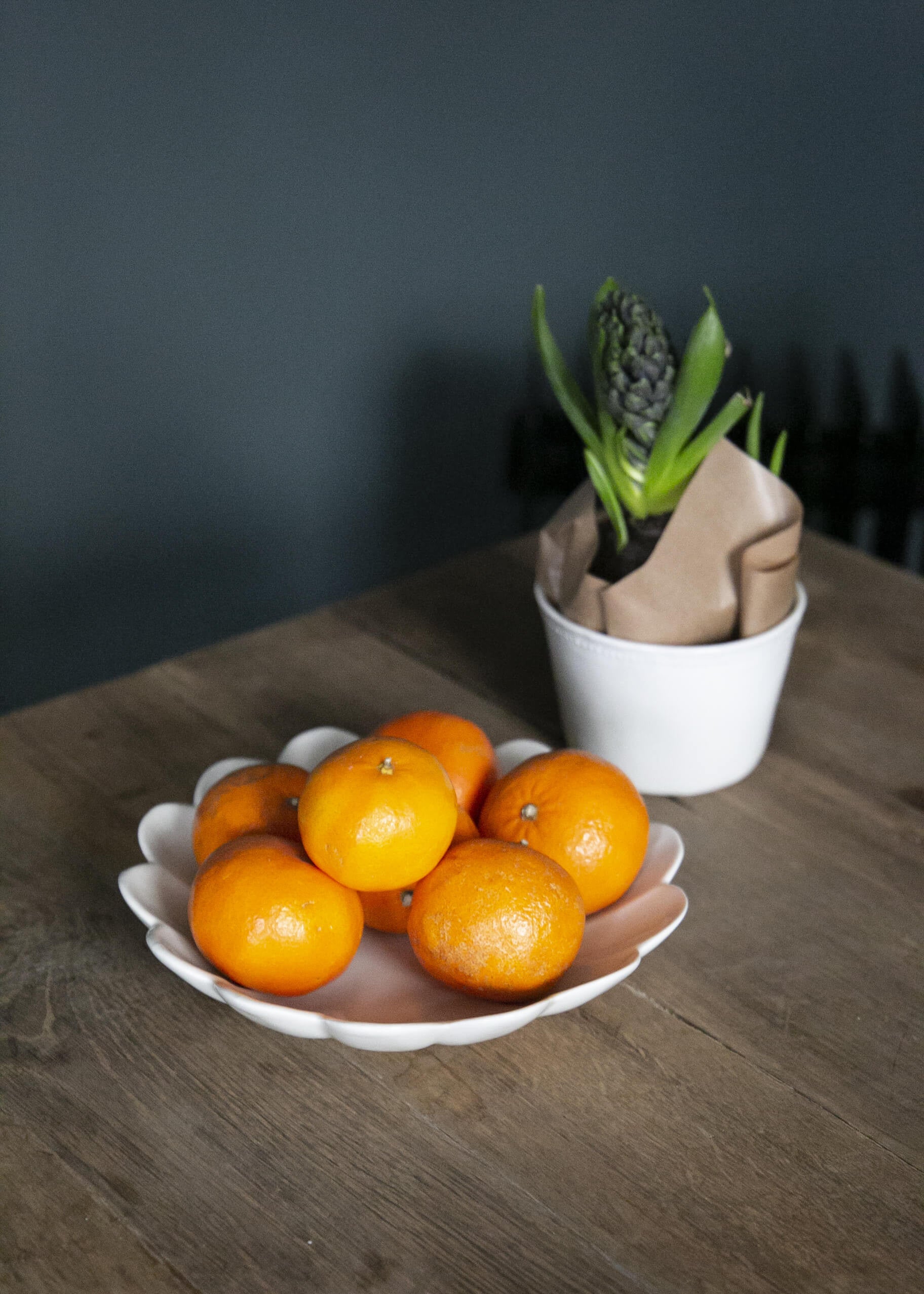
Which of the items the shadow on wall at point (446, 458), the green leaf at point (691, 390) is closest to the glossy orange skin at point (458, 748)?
the green leaf at point (691, 390)

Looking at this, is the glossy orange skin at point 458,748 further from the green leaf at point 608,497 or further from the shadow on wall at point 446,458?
the shadow on wall at point 446,458

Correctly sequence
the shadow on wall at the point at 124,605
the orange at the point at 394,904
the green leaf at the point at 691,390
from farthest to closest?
the shadow on wall at the point at 124,605 → the green leaf at the point at 691,390 → the orange at the point at 394,904

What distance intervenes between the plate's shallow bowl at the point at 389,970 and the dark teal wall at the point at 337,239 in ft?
2.29

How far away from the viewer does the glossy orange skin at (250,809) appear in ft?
2.26

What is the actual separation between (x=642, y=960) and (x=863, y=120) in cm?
157

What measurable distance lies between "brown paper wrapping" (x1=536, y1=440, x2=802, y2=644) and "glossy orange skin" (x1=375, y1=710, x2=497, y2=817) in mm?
140

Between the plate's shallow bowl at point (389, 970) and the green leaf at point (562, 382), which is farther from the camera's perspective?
the green leaf at point (562, 382)

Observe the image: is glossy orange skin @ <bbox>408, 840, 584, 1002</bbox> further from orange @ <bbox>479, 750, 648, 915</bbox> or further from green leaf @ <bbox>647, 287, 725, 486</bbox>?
green leaf @ <bbox>647, 287, 725, 486</bbox>

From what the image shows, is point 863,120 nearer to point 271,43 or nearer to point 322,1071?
point 271,43

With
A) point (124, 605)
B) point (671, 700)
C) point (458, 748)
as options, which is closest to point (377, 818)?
point (458, 748)

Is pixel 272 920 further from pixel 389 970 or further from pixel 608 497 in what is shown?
pixel 608 497

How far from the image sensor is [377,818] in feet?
2.00

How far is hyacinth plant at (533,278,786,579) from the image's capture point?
2.56 ft

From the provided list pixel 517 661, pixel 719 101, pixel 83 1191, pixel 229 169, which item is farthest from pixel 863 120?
pixel 83 1191
